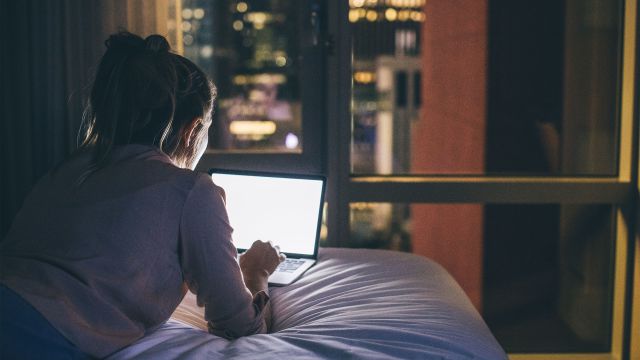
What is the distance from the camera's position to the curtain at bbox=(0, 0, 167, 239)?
88.1 inches

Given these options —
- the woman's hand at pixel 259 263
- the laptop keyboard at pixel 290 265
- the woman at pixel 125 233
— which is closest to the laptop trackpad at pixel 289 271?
the laptop keyboard at pixel 290 265

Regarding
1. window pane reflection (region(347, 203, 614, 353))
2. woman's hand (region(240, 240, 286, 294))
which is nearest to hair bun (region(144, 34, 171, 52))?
woman's hand (region(240, 240, 286, 294))

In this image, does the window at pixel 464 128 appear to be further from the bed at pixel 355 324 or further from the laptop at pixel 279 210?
the bed at pixel 355 324

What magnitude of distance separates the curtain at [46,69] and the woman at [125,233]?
983mm

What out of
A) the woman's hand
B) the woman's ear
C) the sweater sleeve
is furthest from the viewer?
the woman's hand

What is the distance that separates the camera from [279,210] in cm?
202

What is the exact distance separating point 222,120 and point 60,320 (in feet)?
4.95

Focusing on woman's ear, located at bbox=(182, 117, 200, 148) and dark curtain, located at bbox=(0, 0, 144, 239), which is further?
dark curtain, located at bbox=(0, 0, 144, 239)

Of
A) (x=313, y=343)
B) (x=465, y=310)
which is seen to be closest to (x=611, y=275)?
(x=465, y=310)

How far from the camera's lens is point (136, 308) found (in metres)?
1.21

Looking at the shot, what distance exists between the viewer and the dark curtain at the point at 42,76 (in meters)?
2.24

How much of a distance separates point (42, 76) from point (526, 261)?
2041 millimetres

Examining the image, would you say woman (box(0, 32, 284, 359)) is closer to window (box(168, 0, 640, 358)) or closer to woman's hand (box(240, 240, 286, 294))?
woman's hand (box(240, 240, 286, 294))

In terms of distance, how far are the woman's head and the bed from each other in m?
0.37
